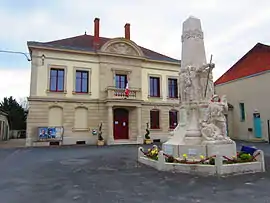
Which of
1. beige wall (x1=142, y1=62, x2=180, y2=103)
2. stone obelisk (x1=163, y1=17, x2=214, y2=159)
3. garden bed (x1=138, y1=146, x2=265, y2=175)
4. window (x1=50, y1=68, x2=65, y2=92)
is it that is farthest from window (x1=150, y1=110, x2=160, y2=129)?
garden bed (x1=138, y1=146, x2=265, y2=175)

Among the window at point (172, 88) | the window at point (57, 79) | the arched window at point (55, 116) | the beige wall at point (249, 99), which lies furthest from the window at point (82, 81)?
the beige wall at point (249, 99)

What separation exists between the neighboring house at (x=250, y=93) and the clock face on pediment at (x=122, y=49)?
11.7m

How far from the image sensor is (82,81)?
22891 mm

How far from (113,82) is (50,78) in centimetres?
565

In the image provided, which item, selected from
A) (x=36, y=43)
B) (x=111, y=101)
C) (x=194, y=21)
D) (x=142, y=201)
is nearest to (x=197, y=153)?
(x=142, y=201)

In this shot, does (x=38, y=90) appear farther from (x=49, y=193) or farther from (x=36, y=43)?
(x=49, y=193)

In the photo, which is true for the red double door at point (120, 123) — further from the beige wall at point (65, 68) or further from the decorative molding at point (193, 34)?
the decorative molding at point (193, 34)

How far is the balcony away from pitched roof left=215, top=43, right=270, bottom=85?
1176 cm

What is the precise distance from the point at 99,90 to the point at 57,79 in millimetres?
3805

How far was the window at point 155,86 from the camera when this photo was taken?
83.5 feet

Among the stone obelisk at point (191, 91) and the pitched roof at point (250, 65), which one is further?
the pitched roof at point (250, 65)

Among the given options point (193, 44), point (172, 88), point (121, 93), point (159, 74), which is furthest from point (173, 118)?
point (193, 44)

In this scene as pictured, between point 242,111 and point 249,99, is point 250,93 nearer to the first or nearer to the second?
point 249,99

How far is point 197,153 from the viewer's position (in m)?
8.52
